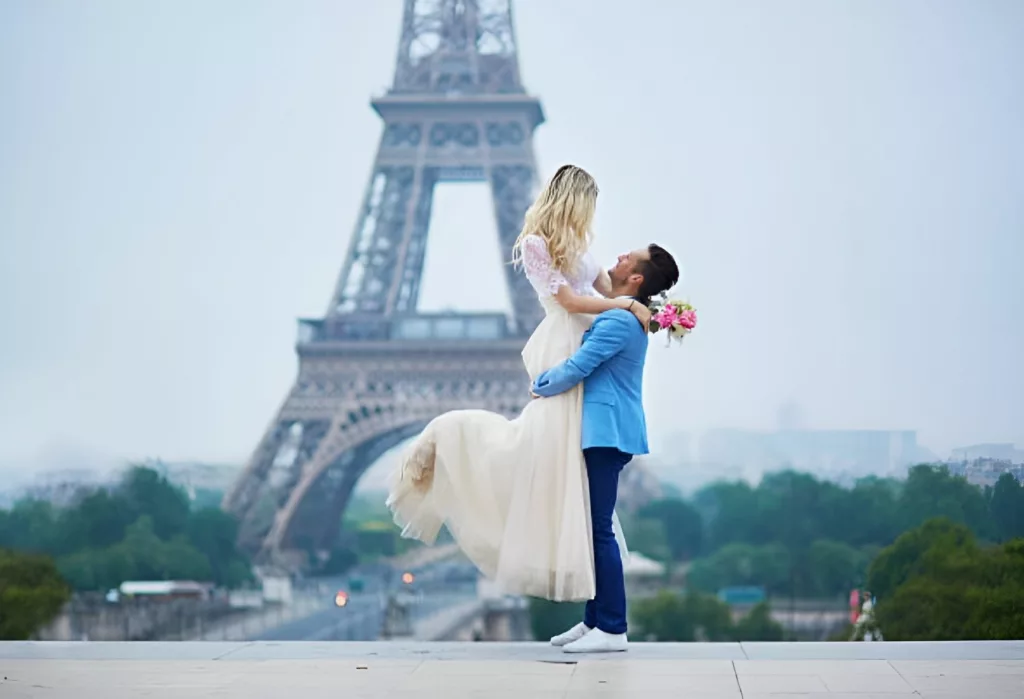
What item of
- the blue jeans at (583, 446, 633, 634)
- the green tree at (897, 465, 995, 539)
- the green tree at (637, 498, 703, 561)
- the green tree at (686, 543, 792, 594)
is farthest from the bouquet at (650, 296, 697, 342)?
the green tree at (686, 543, 792, 594)

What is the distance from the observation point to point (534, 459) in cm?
356

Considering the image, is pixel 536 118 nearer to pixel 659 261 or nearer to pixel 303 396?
pixel 303 396

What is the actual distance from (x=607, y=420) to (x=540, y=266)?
36 centimetres

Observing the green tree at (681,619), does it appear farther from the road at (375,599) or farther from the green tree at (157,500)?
the green tree at (157,500)

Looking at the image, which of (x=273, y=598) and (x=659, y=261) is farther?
(x=273, y=598)

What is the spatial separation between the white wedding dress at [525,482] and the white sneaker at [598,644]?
10cm

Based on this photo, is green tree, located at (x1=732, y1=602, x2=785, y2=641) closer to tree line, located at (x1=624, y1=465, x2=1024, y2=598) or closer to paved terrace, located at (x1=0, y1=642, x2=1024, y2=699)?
tree line, located at (x1=624, y1=465, x2=1024, y2=598)

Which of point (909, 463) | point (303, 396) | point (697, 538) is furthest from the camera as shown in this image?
point (697, 538)

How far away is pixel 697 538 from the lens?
25.1 m

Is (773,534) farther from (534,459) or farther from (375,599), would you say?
(534,459)

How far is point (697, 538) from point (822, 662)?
22.1m

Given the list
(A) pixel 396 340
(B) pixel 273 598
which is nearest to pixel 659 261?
(A) pixel 396 340

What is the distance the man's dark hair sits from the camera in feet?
11.8

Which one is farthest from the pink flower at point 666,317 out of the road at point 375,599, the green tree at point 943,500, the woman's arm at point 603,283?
the road at point 375,599
